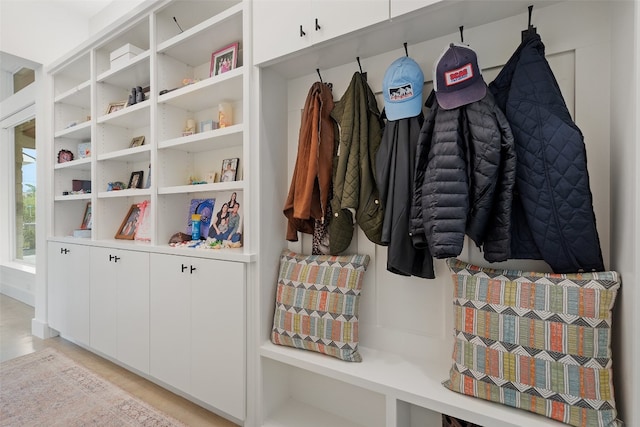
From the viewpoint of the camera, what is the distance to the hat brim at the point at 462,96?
112 cm

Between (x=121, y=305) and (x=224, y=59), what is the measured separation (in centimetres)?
177

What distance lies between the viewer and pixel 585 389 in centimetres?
98

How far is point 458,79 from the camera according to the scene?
1.15 m

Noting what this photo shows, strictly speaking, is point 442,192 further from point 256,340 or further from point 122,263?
point 122,263

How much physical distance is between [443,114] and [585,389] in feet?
3.32

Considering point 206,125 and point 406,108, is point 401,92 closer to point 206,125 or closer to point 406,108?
point 406,108

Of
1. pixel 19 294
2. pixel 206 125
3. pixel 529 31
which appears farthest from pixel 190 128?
pixel 19 294

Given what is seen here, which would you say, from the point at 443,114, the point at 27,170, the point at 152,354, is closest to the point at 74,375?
the point at 152,354

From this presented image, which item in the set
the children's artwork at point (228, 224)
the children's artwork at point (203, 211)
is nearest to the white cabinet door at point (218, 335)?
the children's artwork at point (228, 224)

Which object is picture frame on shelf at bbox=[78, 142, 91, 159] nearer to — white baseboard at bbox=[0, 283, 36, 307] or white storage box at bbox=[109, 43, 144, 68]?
white storage box at bbox=[109, 43, 144, 68]

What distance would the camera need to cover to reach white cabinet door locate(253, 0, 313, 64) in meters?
1.43

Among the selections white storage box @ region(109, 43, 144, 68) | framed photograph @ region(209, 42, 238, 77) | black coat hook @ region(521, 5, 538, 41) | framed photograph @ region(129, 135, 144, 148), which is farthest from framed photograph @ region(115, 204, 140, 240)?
black coat hook @ region(521, 5, 538, 41)

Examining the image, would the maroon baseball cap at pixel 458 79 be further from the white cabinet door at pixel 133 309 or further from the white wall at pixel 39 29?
the white wall at pixel 39 29

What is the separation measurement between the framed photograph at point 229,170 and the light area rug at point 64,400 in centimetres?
140
